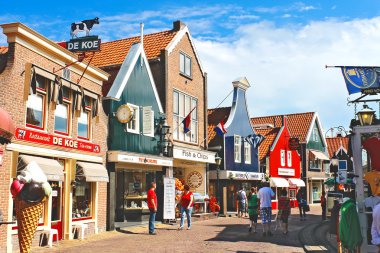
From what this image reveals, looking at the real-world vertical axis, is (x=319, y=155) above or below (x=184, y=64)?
below

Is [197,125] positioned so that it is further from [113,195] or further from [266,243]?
[266,243]

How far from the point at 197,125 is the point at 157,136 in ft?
17.3

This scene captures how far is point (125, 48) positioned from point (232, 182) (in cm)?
1231

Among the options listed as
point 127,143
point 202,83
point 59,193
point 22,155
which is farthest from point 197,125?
point 22,155

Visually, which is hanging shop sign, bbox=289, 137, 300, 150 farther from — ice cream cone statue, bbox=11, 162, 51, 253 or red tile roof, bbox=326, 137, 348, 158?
ice cream cone statue, bbox=11, 162, 51, 253

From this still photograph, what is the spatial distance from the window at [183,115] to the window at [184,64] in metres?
1.27

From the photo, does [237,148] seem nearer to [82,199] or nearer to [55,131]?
[82,199]

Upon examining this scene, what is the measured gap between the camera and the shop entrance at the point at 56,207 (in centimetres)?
1474

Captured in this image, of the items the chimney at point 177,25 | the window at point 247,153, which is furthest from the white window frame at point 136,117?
the window at point 247,153

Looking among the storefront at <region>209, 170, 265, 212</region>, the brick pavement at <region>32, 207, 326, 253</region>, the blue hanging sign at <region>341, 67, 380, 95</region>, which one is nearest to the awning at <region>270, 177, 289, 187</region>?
the storefront at <region>209, 170, 265, 212</region>

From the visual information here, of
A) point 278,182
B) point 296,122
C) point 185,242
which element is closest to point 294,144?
point 278,182

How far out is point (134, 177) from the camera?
2081 cm

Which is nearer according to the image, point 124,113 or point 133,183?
point 124,113

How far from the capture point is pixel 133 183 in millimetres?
20750
